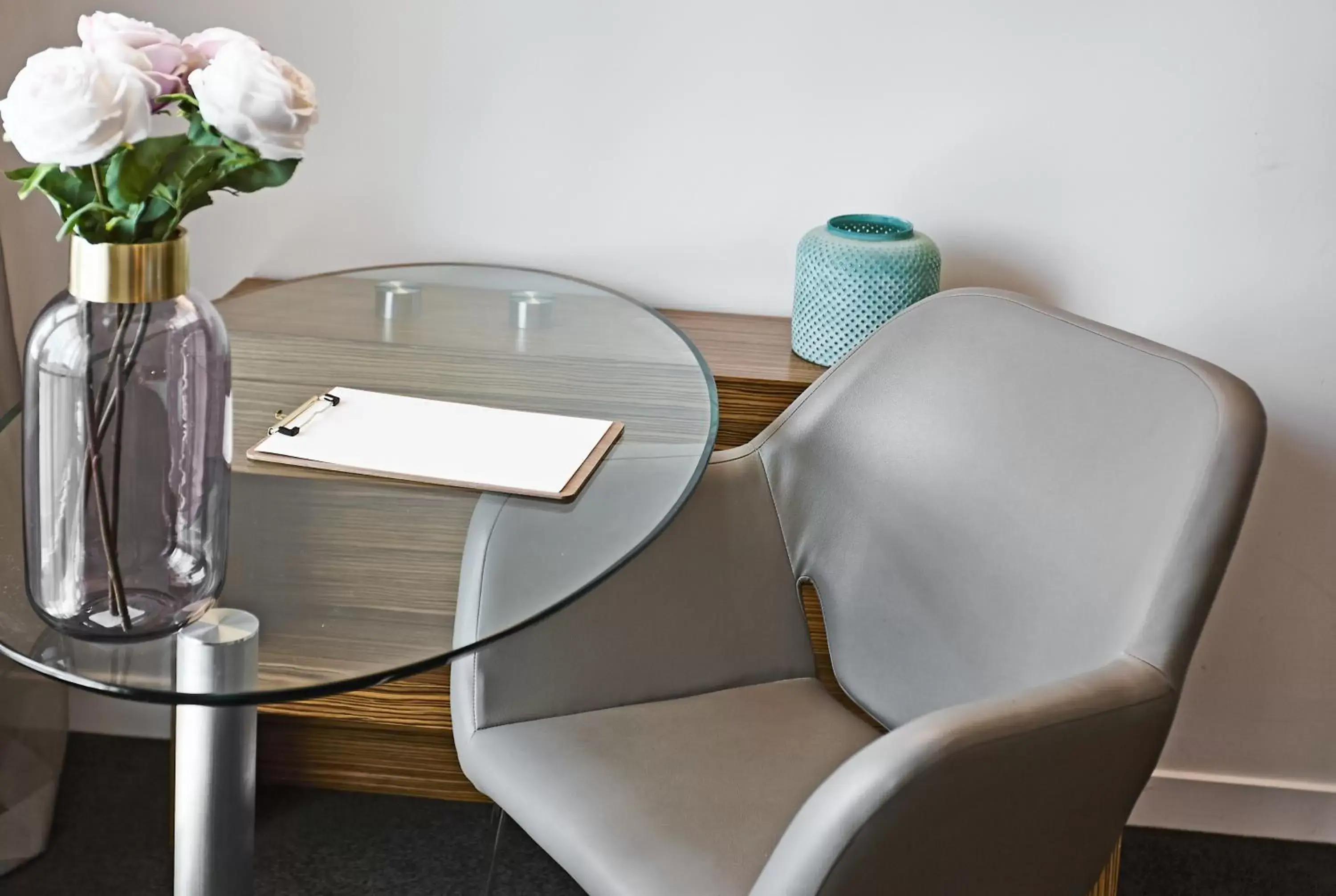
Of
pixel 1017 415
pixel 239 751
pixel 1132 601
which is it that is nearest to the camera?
pixel 239 751

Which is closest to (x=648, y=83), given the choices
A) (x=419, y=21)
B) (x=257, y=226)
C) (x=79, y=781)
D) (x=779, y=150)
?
(x=779, y=150)

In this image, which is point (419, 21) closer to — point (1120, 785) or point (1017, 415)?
point (1017, 415)

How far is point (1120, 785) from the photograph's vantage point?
114 cm

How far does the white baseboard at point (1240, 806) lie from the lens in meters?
2.04

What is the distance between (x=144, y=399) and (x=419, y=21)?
104 centimetres

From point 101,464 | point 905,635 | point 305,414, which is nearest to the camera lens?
point 101,464

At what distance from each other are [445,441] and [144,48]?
47 centimetres

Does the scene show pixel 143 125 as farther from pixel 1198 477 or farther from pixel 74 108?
pixel 1198 477

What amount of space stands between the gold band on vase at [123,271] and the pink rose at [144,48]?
0.10 metres

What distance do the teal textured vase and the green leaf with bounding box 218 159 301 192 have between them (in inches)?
34.9

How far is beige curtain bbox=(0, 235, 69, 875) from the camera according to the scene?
5.89 feet

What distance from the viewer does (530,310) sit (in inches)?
65.0

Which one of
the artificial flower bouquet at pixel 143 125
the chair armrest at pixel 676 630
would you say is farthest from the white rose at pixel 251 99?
the chair armrest at pixel 676 630

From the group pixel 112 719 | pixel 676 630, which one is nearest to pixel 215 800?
pixel 676 630
